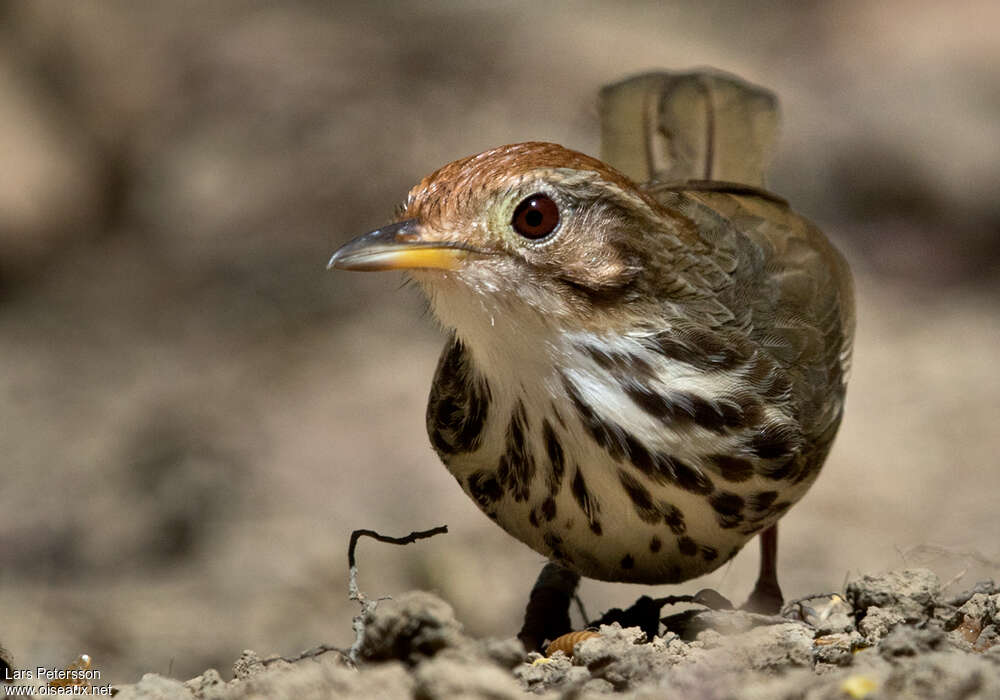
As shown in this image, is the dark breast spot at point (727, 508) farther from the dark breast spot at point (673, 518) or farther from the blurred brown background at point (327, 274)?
the blurred brown background at point (327, 274)

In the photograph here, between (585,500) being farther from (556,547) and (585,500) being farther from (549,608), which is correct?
(549,608)

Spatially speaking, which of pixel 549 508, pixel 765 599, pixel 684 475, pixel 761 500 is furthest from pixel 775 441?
pixel 765 599

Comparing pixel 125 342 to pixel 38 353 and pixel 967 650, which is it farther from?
pixel 967 650

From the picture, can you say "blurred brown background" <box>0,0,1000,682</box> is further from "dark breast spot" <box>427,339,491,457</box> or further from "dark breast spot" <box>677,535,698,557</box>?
"dark breast spot" <box>677,535,698,557</box>

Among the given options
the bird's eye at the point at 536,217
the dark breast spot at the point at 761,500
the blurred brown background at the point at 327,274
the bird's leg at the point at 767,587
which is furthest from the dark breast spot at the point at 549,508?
the blurred brown background at the point at 327,274

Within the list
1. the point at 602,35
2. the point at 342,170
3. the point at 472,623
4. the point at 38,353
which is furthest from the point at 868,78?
the point at 38,353
